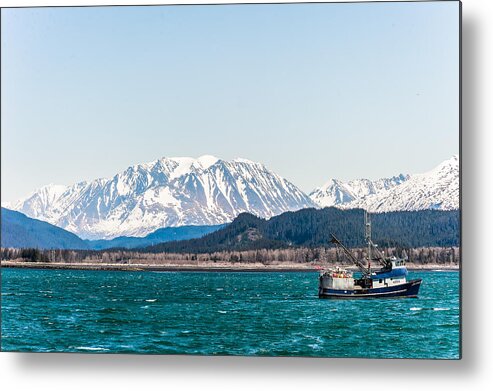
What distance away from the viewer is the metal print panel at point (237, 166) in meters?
9.41

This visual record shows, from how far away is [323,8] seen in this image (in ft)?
31.0

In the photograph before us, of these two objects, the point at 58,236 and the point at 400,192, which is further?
the point at 58,236

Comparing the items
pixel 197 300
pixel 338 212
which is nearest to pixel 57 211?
pixel 197 300

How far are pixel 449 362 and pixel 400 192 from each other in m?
1.64

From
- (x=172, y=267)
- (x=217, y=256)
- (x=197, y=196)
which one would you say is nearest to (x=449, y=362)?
(x=217, y=256)

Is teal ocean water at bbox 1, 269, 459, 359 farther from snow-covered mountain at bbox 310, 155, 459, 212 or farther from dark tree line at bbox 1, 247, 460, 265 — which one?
snow-covered mountain at bbox 310, 155, 459, 212

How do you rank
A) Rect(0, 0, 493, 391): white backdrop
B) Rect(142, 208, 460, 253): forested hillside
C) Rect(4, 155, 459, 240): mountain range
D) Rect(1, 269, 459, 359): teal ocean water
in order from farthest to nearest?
Rect(142, 208, 460, 253): forested hillside → Rect(4, 155, 459, 240): mountain range → Rect(1, 269, 459, 359): teal ocean water → Rect(0, 0, 493, 391): white backdrop

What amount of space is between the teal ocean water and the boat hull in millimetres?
94

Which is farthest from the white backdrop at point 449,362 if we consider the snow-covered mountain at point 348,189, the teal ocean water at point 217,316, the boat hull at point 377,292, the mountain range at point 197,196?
the boat hull at point 377,292

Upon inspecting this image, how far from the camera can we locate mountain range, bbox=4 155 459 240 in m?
9.65

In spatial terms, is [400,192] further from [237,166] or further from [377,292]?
[377,292]

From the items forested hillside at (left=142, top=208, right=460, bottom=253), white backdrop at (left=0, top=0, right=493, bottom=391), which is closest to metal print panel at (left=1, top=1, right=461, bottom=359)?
forested hillside at (left=142, top=208, right=460, bottom=253)

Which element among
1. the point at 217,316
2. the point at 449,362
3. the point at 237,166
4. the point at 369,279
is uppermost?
the point at 237,166

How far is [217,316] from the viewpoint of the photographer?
1012 centimetres
